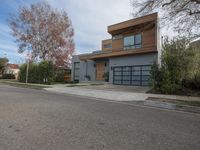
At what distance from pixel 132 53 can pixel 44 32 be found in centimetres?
1699

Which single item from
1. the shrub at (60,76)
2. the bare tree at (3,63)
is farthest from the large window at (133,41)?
the bare tree at (3,63)

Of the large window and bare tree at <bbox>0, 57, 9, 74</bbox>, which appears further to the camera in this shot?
bare tree at <bbox>0, 57, 9, 74</bbox>

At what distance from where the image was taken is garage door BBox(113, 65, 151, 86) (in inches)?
712

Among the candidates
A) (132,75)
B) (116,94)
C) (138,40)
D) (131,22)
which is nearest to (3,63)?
(132,75)

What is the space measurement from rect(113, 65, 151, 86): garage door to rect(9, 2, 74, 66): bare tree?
42.3 ft

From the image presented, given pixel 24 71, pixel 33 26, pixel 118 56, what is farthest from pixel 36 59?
pixel 118 56

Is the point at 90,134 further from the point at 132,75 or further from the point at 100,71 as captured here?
the point at 100,71

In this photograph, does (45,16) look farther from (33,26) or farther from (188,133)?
(188,133)

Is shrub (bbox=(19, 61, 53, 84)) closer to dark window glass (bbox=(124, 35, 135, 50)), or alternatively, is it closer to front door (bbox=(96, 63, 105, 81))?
front door (bbox=(96, 63, 105, 81))

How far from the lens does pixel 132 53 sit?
18297 millimetres

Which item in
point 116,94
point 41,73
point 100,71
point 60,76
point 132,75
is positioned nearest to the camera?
point 116,94

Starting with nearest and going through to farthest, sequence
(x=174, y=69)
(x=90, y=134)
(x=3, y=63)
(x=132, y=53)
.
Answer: (x=90, y=134) < (x=174, y=69) < (x=132, y=53) < (x=3, y=63)

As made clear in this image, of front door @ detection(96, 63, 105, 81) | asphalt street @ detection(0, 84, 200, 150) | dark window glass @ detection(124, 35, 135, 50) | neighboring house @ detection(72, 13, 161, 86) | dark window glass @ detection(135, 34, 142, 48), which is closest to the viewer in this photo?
asphalt street @ detection(0, 84, 200, 150)

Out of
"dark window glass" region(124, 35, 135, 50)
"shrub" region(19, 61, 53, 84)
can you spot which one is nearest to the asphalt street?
"dark window glass" region(124, 35, 135, 50)
